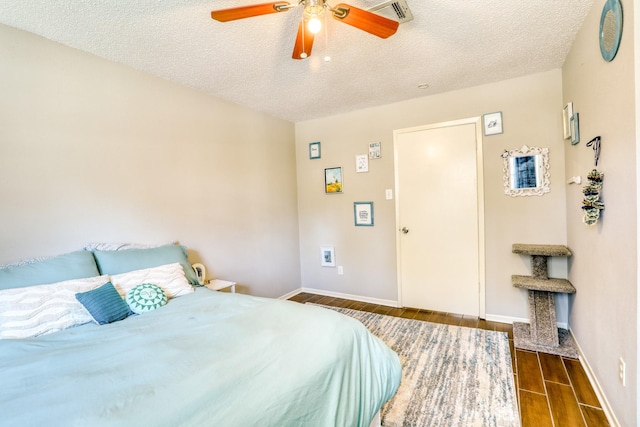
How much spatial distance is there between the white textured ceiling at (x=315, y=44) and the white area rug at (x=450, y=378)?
7.82 feet

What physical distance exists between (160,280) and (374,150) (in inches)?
105

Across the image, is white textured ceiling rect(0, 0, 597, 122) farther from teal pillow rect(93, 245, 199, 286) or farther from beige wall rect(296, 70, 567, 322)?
teal pillow rect(93, 245, 199, 286)

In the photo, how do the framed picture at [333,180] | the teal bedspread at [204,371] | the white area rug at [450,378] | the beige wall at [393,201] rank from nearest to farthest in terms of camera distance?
1. the teal bedspread at [204,371]
2. the white area rug at [450,378]
3. the beige wall at [393,201]
4. the framed picture at [333,180]

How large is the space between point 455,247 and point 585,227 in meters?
1.20

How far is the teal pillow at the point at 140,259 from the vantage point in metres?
1.99

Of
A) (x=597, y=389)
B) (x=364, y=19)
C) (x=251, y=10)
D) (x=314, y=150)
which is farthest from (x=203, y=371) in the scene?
(x=314, y=150)

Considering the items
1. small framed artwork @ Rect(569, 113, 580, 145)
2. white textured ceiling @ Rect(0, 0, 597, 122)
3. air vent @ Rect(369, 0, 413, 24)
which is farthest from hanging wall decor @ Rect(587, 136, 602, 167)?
air vent @ Rect(369, 0, 413, 24)

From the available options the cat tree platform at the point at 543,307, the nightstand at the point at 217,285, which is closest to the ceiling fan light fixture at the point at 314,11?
the nightstand at the point at 217,285

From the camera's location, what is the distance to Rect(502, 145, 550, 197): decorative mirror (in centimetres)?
275

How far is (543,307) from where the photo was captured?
97.1 inches

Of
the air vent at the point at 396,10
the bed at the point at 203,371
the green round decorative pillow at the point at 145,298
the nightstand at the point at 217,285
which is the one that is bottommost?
the nightstand at the point at 217,285

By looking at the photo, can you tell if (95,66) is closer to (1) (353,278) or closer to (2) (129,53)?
(2) (129,53)

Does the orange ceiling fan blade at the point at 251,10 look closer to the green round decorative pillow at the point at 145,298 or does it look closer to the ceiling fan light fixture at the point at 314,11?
the ceiling fan light fixture at the point at 314,11

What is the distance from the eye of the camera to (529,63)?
255 cm
